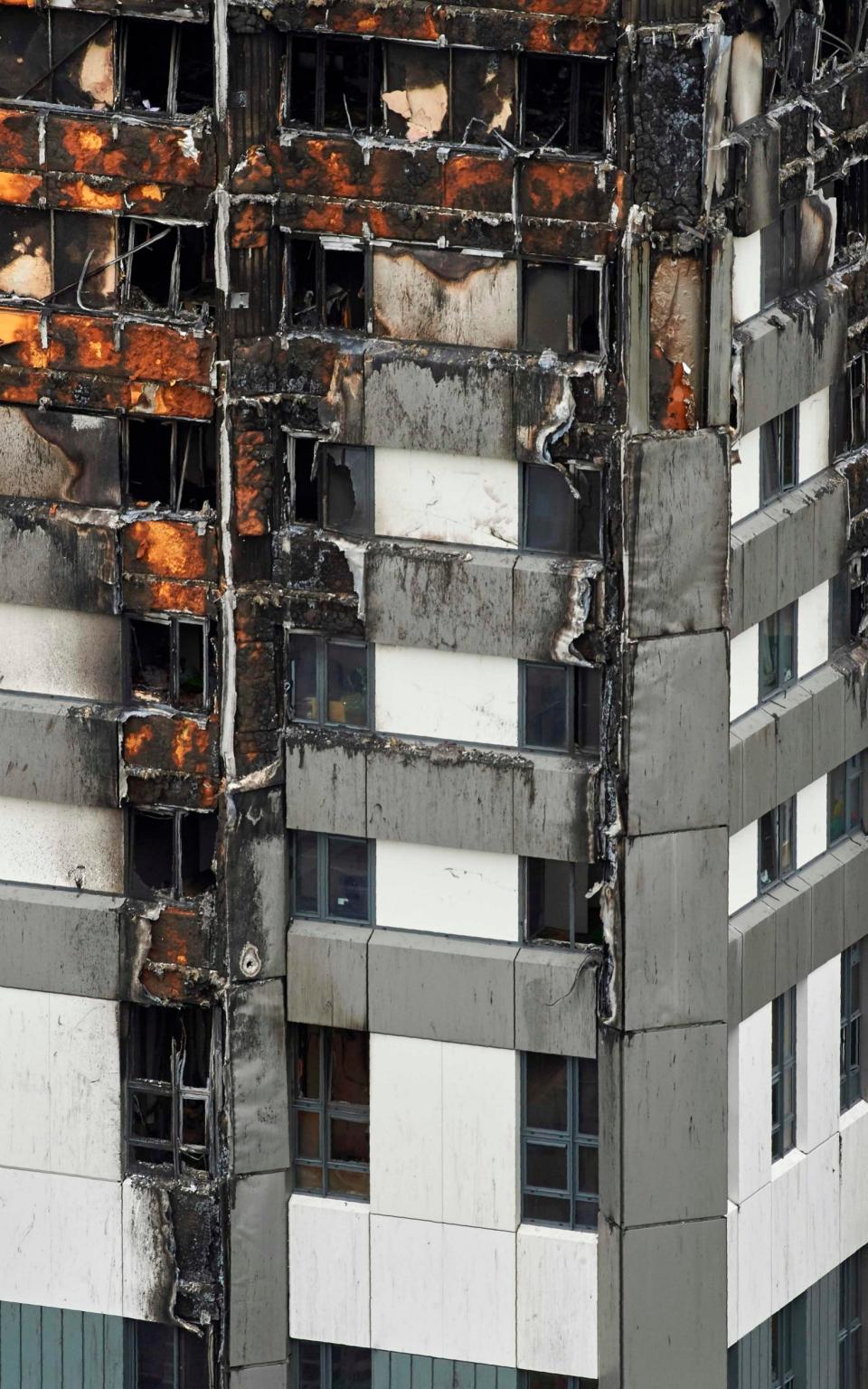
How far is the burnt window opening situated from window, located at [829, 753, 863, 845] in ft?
47.9

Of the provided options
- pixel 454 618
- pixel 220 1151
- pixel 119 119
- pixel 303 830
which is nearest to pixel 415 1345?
pixel 220 1151

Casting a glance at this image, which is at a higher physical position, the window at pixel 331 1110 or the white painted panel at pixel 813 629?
the white painted panel at pixel 813 629

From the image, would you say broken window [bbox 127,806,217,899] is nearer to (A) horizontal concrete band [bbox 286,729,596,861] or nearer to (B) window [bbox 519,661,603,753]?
(A) horizontal concrete band [bbox 286,729,596,861]

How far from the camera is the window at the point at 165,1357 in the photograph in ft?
179

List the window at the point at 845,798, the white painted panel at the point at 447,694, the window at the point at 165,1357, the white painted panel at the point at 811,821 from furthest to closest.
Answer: the window at the point at 845,798
the window at the point at 165,1357
the white painted panel at the point at 811,821
the white painted panel at the point at 447,694

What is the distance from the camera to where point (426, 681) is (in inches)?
2010

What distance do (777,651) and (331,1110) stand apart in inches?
384

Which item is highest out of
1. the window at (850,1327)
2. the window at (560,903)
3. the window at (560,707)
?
the window at (560,707)

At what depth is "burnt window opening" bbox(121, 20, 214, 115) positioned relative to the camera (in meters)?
49.7

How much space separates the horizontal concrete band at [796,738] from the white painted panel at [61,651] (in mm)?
9325

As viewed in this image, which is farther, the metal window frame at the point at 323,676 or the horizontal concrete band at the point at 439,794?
the metal window frame at the point at 323,676

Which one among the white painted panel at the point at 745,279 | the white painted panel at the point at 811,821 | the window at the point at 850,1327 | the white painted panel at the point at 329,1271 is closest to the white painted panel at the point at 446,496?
the white painted panel at the point at 745,279

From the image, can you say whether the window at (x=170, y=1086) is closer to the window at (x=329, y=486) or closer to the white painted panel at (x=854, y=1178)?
the window at (x=329, y=486)

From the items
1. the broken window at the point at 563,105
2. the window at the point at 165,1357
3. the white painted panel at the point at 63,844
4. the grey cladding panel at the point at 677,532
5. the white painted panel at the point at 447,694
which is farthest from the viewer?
the window at the point at 165,1357
